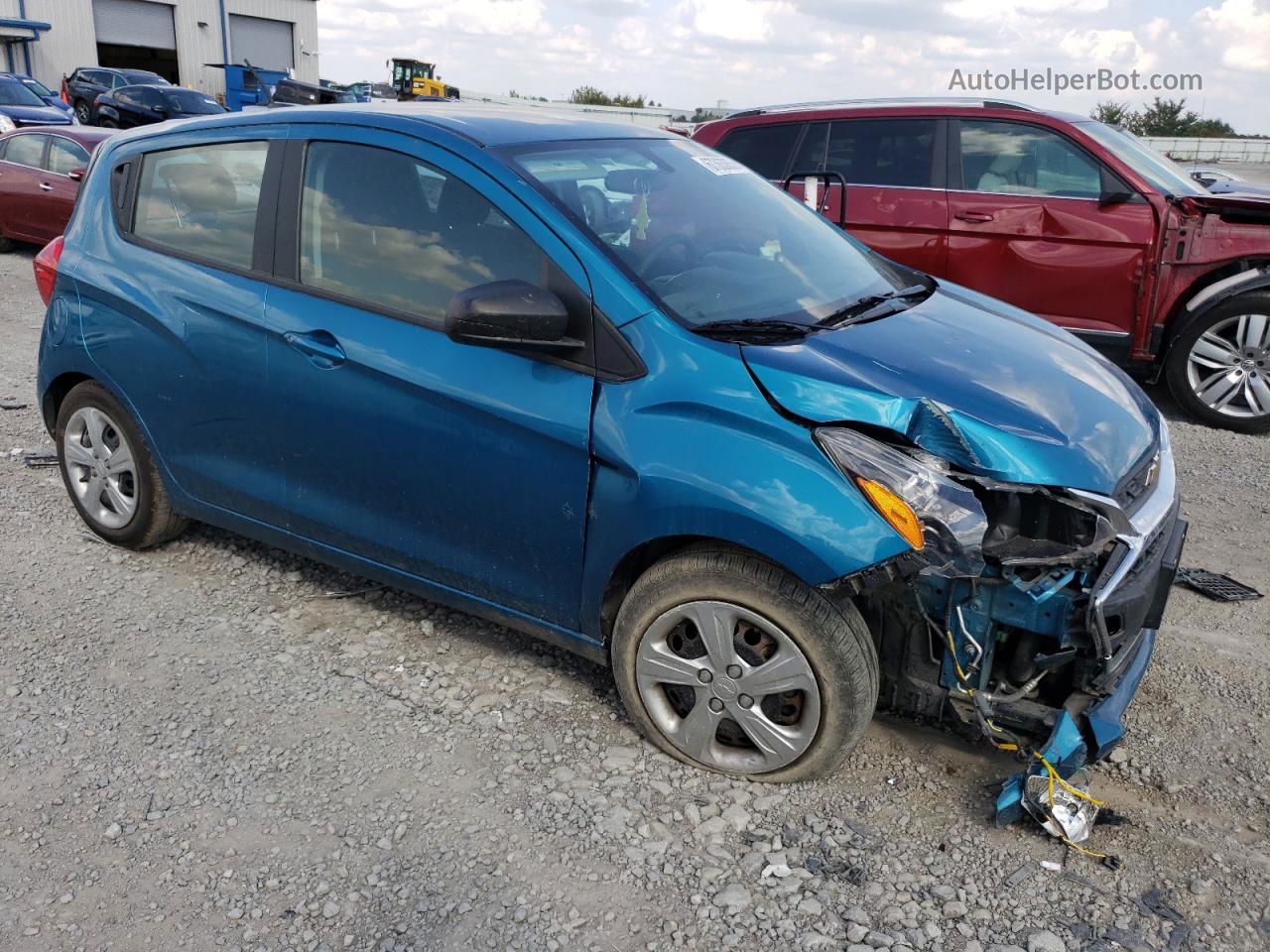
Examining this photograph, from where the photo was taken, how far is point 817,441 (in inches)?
103

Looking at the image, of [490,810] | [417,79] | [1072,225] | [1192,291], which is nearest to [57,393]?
[490,810]

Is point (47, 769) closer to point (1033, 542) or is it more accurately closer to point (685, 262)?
point (685, 262)

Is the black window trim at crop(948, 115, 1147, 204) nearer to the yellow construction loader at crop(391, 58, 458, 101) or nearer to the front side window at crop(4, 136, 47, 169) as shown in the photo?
the front side window at crop(4, 136, 47, 169)

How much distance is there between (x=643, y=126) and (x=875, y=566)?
212 cm

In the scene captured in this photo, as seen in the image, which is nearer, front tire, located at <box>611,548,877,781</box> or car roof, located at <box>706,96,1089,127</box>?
front tire, located at <box>611,548,877,781</box>

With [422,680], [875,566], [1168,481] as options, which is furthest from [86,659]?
[1168,481]

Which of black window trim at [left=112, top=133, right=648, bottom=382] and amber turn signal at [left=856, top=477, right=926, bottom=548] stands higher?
black window trim at [left=112, top=133, right=648, bottom=382]

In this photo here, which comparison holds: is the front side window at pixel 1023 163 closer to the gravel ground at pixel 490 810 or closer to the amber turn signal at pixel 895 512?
the gravel ground at pixel 490 810

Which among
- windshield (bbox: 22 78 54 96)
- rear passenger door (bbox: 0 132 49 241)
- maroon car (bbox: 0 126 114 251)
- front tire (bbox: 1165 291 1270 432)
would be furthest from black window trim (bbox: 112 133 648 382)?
windshield (bbox: 22 78 54 96)

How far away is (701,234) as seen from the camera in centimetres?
333

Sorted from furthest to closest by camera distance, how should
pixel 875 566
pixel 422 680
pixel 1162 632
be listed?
pixel 1162 632 → pixel 422 680 → pixel 875 566

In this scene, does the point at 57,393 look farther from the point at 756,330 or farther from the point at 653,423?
the point at 756,330

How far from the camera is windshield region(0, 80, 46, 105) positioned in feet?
67.7

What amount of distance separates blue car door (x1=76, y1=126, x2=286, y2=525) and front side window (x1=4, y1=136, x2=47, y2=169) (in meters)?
8.64
